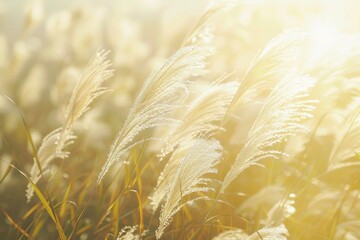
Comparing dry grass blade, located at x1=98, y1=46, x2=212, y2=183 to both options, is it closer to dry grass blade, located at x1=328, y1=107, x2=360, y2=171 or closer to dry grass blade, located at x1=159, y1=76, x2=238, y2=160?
dry grass blade, located at x1=159, y1=76, x2=238, y2=160

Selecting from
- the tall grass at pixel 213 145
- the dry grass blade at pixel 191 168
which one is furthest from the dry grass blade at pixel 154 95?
the dry grass blade at pixel 191 168

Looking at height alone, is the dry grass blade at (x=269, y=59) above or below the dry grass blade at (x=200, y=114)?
above

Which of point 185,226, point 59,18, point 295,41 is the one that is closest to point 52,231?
point 185,226

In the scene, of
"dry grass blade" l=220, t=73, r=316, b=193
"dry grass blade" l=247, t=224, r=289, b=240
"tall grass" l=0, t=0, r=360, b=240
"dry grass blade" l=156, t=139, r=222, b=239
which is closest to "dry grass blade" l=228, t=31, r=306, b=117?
"tall grass" l=0, t=0, r=360, b=240

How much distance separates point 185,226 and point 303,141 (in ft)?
3.30

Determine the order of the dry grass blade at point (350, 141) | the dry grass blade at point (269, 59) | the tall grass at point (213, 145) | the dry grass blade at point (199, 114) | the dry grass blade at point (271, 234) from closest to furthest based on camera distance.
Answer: the dry grass blade at point (271, 234) < the tall grass at point (213, 145) < the dry grass blade at point (350, 141) < the dry grass blade at point (269, 59) < the dry grass blade at point (199, 114)

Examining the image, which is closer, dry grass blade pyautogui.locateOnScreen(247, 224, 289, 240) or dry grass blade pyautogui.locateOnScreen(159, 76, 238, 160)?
dry grass blade pyautogui.locateOnScreen(247, 224, 289, 240)

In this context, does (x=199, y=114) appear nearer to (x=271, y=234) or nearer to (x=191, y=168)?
(x=191, y=168)

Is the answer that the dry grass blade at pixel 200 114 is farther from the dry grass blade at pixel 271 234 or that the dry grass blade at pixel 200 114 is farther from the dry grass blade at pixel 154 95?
the dry grass blade at pixel 271 234

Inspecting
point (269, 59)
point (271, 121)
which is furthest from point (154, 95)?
point (269, 59)

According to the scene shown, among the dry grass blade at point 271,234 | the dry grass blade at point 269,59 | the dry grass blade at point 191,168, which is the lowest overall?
the dry grass blade at point 271,234

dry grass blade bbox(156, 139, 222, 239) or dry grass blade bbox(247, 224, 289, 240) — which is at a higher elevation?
dry grass blade bbox(156, 139, 222, 239)

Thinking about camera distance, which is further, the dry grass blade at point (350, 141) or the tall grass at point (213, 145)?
the dry grass blade at point (350, 141)

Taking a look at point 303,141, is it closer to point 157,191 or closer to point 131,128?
point 157,191
